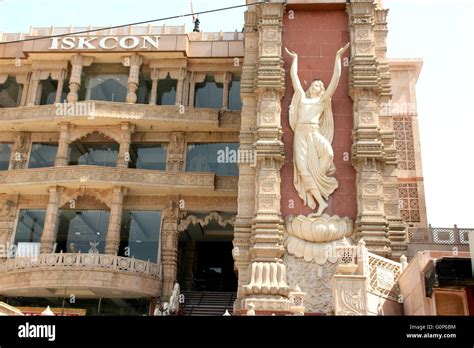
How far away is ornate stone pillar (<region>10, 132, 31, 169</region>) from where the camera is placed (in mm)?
30500

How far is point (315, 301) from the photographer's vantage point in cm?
1905

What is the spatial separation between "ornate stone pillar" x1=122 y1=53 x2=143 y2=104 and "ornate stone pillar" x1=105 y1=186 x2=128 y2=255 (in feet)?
17.1

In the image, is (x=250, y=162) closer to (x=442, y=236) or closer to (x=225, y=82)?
(x=442, y=236)

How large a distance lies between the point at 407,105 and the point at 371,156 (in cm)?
1017

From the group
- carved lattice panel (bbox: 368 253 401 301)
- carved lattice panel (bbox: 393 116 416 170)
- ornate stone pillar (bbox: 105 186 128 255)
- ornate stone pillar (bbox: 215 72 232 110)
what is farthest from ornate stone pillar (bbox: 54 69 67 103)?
carved lattice panel (bbox: 368 253 401 301)

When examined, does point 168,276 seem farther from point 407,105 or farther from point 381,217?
point 407,105

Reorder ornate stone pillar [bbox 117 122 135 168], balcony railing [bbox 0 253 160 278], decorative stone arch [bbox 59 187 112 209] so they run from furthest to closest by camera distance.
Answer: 1. ornate stone pillar [bbox 117 122 135 168]
2. decorative stone arch [bbox 59 187 112 209]
3. balcony railing [bbox 0 253 160 278]

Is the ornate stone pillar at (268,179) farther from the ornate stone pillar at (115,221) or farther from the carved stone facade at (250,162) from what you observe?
the ornate stone pillar at (115,221)

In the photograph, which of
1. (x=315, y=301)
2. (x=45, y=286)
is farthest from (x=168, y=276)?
(x=315, y=301)

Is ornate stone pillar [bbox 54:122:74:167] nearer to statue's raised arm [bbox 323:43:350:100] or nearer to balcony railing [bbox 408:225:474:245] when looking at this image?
statue's raised arm [bbox 323:43:350:100]

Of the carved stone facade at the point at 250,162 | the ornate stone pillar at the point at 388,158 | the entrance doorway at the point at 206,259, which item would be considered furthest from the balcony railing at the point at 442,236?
the entrance doorway at the point at 206,259
